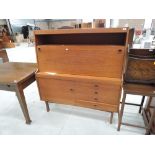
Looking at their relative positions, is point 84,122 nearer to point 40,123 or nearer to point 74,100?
point 74,100

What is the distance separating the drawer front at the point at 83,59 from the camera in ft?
4.80

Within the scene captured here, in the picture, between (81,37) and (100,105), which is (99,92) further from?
(81,37)

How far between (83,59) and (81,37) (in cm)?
35

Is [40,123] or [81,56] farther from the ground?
[81,56]

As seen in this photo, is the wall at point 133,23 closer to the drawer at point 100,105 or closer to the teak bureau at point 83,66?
the teak bureau at point 83,66

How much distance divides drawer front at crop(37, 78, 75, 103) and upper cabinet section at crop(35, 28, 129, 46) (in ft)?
1.83

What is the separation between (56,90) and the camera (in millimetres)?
1845

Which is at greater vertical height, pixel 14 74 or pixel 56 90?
pixel 14 74

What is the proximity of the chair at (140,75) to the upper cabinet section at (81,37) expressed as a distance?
0.78 feet

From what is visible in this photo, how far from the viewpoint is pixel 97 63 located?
5.09 feet

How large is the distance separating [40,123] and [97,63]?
1.25 m

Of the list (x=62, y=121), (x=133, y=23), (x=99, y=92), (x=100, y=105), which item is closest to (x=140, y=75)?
(x=99, y=92)

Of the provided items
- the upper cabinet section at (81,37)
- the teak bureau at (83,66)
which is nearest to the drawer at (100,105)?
the teak bureau at (83,66)
